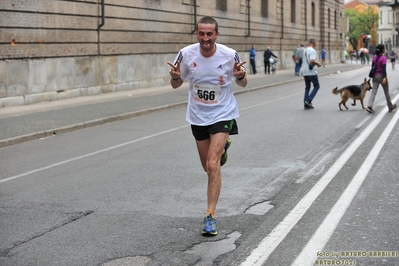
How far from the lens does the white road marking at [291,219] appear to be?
565 cm

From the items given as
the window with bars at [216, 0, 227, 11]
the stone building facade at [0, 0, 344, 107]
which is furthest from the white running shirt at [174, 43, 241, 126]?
the window with bars at [216, 0, 227, 11]

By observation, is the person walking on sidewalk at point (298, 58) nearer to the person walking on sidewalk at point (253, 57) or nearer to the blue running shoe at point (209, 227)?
the person walking on sidewalk at point (253, 57)

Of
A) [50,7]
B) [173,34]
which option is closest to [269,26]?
[173,34]

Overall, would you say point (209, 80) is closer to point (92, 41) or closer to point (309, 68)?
point (309, 68)

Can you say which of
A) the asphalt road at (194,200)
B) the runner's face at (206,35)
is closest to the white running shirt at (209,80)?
the runner's face at (206,35)

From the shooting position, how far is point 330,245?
5938mm

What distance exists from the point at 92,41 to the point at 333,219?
1995 cm

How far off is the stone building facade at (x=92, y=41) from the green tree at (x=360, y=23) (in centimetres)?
10544

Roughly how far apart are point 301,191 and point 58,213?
2654mm

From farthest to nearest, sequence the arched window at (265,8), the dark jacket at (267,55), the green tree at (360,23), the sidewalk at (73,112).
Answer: the green tree at (360,23) → the arched window at (265,8) → the dark jacket at (267,55) → the sidewalk at (73,112)

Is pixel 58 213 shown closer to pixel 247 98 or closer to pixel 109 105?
pixel 109 105

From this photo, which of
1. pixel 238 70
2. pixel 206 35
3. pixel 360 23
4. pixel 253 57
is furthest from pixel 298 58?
pixel 360 23

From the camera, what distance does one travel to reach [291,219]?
689 cm

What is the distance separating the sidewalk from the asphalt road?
0.65 m
